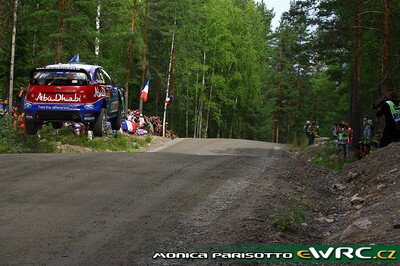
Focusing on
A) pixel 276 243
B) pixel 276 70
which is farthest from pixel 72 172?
pixel 276 70

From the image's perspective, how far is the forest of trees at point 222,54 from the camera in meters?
27.3

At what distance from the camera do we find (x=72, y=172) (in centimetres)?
1066

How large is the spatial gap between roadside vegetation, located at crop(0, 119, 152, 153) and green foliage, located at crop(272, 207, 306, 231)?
11.5 meters

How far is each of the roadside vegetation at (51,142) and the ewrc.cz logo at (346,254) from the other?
12990mm

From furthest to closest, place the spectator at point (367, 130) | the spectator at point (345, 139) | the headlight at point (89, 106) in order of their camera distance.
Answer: the spectator at point (345, 139), the spectator at point (367, 130), the headlight at point (89, 106)

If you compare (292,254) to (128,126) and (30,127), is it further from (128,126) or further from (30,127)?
(128,126)

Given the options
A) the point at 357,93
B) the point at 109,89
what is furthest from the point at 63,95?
the point at 357,93

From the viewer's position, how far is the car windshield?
607 inches

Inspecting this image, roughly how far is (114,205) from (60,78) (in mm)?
8431

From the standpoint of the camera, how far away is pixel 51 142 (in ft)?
64.1

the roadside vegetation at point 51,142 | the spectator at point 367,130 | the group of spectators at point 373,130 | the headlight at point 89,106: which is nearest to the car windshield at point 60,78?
the headlight at point 89,106

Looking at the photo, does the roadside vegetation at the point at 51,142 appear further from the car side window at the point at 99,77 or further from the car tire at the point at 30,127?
the car side window at the point at 99,77

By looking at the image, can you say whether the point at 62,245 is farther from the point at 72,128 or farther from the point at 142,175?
the point at 72,128

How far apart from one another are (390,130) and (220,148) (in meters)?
16.7
